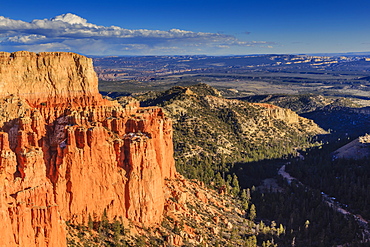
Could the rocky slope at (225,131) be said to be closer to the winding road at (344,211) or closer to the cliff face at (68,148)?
the winding road at (344,211)

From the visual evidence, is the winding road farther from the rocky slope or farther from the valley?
the rocky slope

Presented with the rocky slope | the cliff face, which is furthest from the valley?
the cliff face

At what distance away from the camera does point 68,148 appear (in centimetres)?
5469

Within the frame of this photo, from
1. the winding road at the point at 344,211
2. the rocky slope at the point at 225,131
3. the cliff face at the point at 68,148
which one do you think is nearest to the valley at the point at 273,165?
the rocky slope at the point at 225,131

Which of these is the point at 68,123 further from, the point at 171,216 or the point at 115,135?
the point at 171,216

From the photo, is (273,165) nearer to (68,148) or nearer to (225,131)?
(225,131)

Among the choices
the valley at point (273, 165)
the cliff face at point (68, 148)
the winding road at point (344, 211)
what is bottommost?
the winding road at point (344, 211)

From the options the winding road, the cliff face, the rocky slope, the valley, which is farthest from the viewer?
the rocky slope

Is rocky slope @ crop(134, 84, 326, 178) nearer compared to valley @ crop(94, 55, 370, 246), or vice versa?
valley @ crop(94, 55, 370, 246)

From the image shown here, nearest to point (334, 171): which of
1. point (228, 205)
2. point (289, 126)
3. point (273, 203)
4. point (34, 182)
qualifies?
point (273, 203)

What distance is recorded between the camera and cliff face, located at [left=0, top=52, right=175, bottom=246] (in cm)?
4641

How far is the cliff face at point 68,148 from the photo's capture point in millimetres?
46406

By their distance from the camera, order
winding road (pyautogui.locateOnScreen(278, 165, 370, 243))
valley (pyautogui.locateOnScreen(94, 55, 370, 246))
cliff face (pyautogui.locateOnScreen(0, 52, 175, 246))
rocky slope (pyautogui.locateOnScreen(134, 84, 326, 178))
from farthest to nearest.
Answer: rocky slope (pyautogui.locateOnScreen(134, 84, 326, 178))
valley (pyautogui.locateOnScreen(94, 55, 370, 246))
winding road (pyautogui.locateOnScreen(278, 165, 370, 243))
cliff face (pyautogui.locateOnScreen(0, 52, 175, 246))

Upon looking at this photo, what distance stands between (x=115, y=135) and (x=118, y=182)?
752 cm
